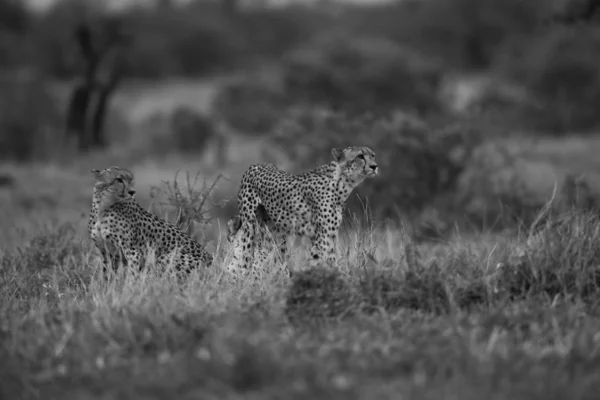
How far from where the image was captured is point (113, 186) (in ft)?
23.9

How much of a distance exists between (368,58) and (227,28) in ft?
69.7

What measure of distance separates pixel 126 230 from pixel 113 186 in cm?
34

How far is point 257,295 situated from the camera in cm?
627

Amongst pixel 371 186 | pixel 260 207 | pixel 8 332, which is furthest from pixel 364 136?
pixel 8 332

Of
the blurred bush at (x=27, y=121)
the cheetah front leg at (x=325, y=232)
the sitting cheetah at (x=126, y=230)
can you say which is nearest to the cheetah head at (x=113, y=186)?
the sitting cheetah at (x=126, y=230)

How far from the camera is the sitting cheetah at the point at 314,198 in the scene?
23.4 ft

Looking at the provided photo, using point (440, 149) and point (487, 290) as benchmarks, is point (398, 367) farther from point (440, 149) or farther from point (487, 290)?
point (440, 149)

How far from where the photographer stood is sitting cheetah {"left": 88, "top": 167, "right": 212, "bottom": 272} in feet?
23.7

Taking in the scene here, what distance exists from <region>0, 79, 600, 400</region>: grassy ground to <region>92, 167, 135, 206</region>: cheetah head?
0.53m

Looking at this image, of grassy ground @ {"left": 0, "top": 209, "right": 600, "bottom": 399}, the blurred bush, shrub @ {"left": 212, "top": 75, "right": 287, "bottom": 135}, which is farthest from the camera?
shrub @ {"left": 212, "top": 75, "right": 287, "bottom": 135}

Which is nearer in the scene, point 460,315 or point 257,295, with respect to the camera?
point 460,315

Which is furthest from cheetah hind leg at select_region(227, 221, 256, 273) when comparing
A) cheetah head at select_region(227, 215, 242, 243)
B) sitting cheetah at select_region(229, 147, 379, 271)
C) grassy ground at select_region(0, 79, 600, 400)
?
grassy ground at select_region(0, 79, 600, 400)

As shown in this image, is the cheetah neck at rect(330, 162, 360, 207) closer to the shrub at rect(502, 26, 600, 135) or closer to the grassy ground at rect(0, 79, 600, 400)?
the grassy ground at rect(0, 79, 600, 400)

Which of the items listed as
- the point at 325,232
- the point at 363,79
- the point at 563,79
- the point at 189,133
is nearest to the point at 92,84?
the point at 189,133
